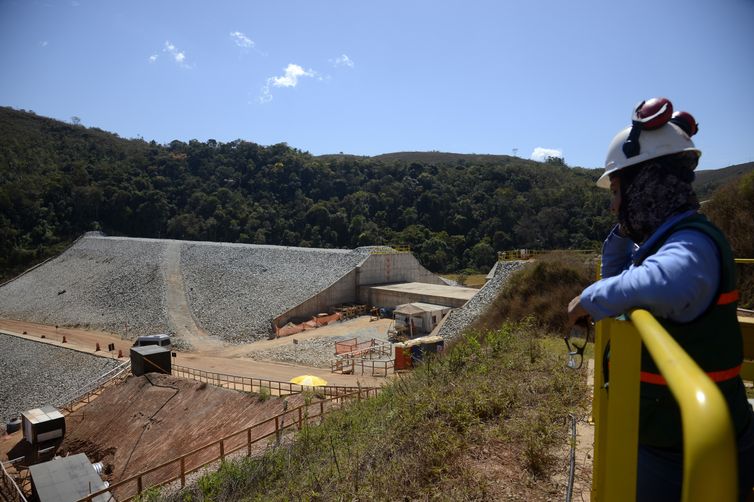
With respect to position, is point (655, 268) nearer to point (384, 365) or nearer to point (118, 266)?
point (384, 365)

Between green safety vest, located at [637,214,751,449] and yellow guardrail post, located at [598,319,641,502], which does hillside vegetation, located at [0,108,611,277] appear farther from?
yellow guardrail post, located at [598,319,641,502]

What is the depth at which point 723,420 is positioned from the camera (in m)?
0.73

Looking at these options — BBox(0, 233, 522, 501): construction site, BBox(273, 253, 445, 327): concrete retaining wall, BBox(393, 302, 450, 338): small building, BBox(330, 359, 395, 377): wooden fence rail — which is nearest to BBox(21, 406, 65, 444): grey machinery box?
BBox(0, 233, 522, 501): construction site

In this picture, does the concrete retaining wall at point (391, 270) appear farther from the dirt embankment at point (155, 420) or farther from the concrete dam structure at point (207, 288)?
the dirt embankment at point (155, 420)

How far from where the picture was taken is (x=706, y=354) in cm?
154

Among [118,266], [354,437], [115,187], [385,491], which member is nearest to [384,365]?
[354,437]

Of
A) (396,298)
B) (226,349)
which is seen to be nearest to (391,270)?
(396,298)

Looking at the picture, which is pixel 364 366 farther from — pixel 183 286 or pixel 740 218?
pixel 183 286

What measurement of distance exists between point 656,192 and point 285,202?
66.1m

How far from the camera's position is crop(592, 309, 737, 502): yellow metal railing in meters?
0.72

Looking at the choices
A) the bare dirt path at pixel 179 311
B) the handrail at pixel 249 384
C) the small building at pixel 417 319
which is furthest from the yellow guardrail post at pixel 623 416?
the bare dirt path at pixel 179 311

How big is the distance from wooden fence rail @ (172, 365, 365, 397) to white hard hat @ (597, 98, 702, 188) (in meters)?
12.3

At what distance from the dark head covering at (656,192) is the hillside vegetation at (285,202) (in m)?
43.9

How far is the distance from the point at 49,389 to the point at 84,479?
14049mm
